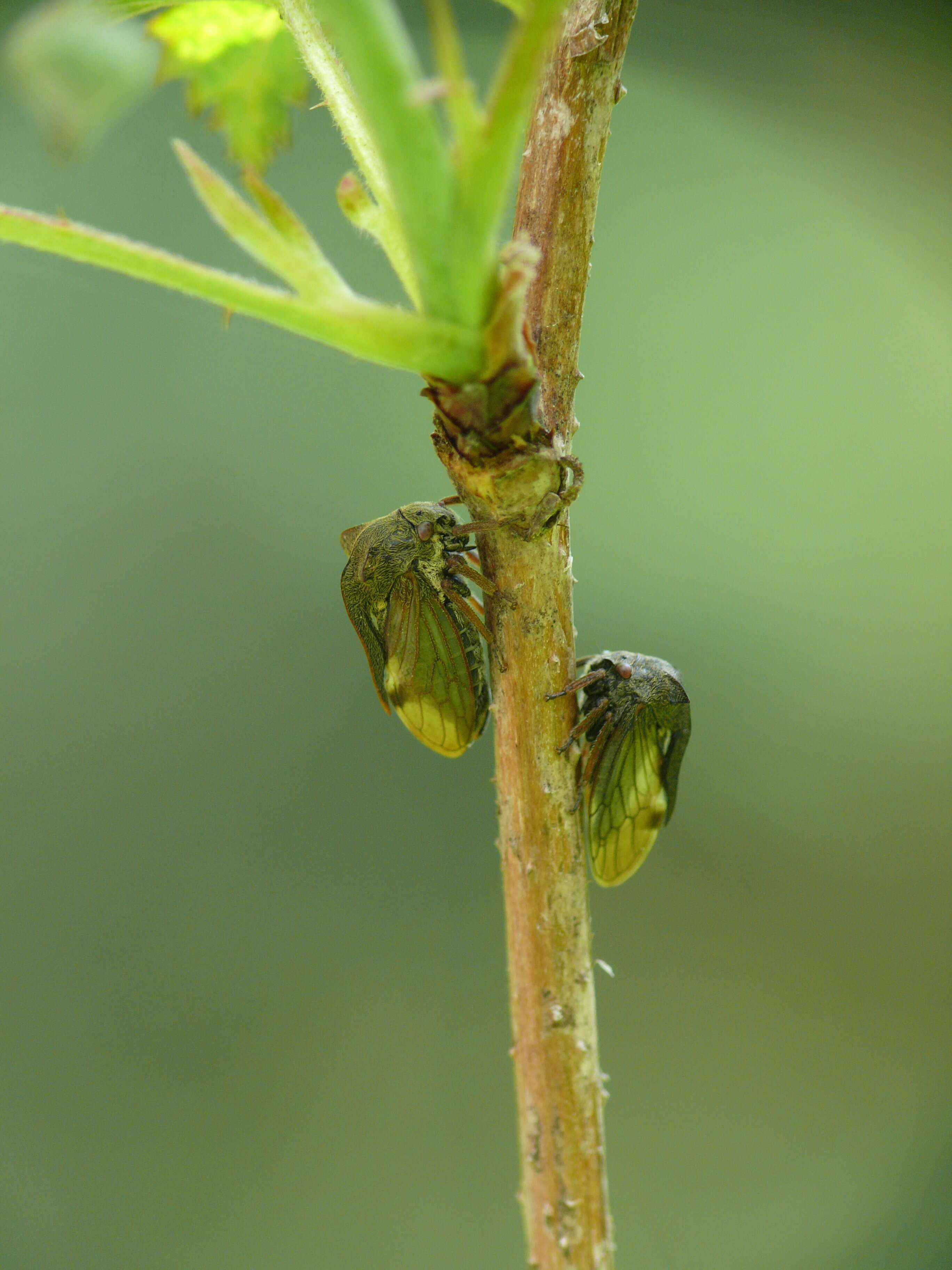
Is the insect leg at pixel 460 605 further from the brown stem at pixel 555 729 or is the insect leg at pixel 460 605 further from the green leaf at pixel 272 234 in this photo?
the green leaf at pixel 272 234

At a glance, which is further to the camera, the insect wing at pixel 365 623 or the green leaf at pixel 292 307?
the insect wing at pixel 365 623

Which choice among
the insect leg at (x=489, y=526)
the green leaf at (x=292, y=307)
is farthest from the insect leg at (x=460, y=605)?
the green leaf at (x=292, y=307)

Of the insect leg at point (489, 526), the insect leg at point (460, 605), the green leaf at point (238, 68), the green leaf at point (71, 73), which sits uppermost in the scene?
the green leaf at point (238, 68)

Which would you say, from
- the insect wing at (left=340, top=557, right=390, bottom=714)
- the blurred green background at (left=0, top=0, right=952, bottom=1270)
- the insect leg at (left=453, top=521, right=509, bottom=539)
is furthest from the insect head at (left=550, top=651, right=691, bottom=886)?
the blurred green background at (left=0, top=0, right=952, bottom=1270)

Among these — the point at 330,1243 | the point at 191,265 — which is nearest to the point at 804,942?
the point at 330,1243

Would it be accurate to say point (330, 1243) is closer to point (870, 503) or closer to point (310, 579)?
point (310, 579)

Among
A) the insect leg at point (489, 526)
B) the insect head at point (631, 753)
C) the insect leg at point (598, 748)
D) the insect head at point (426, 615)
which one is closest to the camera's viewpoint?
the insect leg at point (489, 526)

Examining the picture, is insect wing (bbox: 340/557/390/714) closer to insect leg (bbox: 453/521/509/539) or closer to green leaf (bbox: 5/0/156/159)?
insect leg (bbox: 453/521/509/539)
